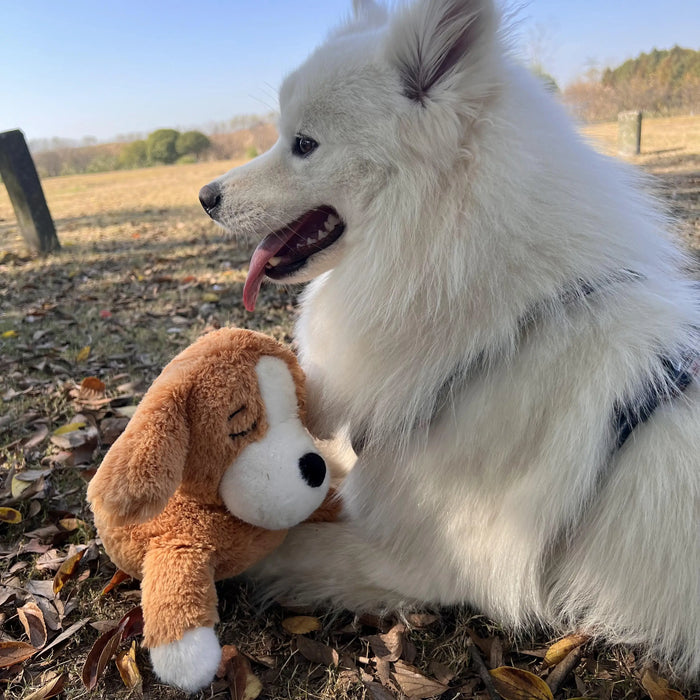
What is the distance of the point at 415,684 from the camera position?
1.38 m

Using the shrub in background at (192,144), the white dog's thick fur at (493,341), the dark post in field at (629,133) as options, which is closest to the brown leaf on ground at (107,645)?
the white dog's thick fur at (493,341)

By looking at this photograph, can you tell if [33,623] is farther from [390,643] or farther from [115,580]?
[390,643]

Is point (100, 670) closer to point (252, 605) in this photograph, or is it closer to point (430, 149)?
point (252, 605)

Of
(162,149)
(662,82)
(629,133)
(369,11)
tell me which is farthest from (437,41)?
(162,149)

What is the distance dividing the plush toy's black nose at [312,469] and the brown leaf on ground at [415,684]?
1.66ft

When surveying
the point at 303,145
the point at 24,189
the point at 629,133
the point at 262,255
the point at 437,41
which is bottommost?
the point at 629,133

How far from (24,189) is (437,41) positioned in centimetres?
658

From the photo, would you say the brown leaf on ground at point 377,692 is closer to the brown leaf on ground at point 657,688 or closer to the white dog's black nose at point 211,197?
the brown leaf on ground at point 657,688

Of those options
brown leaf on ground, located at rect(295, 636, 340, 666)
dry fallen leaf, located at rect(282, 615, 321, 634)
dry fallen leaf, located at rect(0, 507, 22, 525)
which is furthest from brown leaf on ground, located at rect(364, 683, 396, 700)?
dry fallen leaf, located at rect(0, 507, 22, 525)

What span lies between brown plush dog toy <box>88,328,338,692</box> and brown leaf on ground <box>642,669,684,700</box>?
0.90m

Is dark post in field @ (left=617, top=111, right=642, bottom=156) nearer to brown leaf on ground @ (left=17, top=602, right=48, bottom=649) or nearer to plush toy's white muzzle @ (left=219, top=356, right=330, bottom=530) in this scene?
plush toy's white muzzle @ (left=219, top=356, right=330, bottom=530)

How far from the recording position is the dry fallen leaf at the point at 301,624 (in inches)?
60.2

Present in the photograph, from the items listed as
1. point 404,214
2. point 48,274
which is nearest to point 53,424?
point 404,214

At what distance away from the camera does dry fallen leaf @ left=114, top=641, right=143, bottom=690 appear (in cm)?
137
